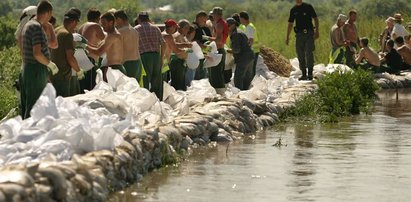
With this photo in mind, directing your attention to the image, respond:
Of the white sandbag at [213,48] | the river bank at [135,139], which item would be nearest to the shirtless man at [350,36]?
the river bank at [135,139]

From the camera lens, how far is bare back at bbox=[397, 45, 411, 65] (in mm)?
30781

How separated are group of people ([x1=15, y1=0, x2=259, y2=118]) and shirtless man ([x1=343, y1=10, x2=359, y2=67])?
3.10 meters

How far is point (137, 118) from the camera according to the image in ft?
53.4

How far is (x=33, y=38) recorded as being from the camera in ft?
48.6

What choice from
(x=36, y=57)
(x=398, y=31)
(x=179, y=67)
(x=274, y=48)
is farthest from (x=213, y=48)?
(x=274, y=48)

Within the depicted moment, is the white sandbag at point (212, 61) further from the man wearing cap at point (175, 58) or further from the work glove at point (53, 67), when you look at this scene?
the work glove at point (53, 67)

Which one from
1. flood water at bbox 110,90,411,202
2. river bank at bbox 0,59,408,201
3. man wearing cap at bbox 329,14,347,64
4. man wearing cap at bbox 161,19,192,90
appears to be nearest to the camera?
river bank at bbox 0,59,408,201

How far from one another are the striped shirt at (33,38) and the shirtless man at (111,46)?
9.83 ft

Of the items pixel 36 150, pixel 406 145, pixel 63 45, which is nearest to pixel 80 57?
pixel 63 45

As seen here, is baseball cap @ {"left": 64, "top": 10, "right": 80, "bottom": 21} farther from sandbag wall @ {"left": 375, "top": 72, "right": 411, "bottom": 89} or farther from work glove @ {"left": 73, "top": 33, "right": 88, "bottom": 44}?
sandbag wall @ {"left": 375, "top": 72, "right": 411, "bottom": 89}

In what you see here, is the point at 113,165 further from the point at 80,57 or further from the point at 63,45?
the point at 80,57

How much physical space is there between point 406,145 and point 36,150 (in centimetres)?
620

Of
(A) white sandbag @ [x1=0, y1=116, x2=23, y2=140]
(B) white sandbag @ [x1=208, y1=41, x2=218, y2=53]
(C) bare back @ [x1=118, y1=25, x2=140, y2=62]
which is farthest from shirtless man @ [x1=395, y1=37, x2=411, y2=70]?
(A) white sandbag @ [x1=0, y1=116, x2=23, y2=140]

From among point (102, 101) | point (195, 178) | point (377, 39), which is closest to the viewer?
point (195, 178)
